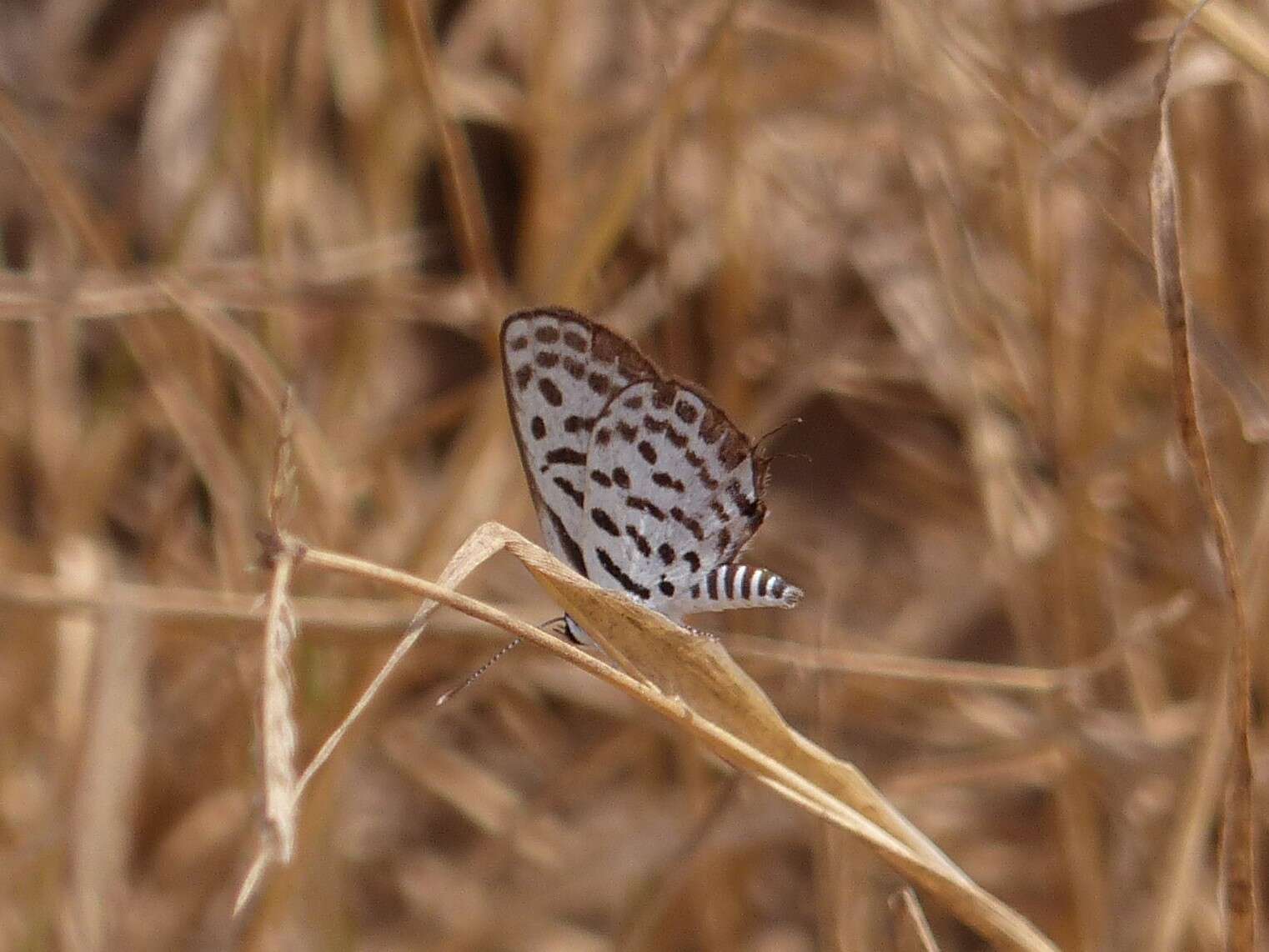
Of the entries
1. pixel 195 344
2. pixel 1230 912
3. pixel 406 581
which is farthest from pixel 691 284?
pixel 406 581

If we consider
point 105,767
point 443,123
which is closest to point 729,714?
point 105,767

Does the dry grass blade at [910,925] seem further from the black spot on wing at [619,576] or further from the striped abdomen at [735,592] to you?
the black spot on wing at [619,576]

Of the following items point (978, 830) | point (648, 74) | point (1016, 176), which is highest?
point (648, 74)

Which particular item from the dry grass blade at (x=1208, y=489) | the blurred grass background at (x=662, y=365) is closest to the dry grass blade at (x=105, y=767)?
the blurred grass background at (x=662, y=365)

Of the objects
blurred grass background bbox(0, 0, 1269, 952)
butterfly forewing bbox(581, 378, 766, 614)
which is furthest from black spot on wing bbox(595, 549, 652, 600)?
blurred grass background bbox(0, 0, 1269, 952)

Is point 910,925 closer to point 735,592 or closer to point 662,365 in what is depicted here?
point 735,592

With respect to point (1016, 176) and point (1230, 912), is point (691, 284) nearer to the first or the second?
point (1016, 176)
